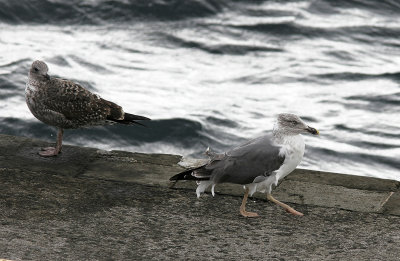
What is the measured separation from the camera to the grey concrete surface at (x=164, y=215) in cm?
546

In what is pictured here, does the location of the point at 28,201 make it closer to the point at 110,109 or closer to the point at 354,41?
the point at 110,109

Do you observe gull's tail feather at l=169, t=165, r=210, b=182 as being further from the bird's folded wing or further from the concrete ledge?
the bird's folded wing

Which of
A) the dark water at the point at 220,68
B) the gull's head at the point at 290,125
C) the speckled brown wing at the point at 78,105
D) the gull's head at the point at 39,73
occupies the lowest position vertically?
the dark water at the point at 220,68

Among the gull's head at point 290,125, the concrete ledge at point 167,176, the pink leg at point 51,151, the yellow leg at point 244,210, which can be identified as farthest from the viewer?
the pink leg at point 51,151

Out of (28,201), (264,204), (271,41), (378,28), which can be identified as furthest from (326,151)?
(28,201)

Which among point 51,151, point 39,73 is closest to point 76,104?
point 39,73

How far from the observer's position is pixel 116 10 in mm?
18406

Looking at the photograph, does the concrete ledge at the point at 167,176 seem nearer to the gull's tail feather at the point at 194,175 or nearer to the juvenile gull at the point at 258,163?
the juvenile gull at the point at 258,163

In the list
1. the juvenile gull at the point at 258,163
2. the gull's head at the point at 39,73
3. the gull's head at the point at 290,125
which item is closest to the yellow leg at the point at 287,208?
the juvenile gull at the point at 258,163

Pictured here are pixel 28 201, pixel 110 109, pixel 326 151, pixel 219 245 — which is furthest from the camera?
pixel 326 151

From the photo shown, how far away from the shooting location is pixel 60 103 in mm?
7773

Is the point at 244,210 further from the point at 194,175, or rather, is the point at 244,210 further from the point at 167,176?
the point at 167,176

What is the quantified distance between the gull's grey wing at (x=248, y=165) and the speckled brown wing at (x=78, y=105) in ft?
6.97

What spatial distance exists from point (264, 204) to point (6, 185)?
2091 mm
